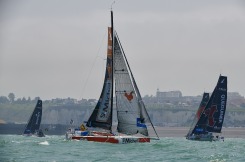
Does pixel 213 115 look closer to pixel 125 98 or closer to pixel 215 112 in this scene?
pixel 215 112

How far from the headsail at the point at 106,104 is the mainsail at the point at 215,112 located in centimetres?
2118

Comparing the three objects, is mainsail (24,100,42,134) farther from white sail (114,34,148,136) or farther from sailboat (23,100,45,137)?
white sail (114,34,148,136)

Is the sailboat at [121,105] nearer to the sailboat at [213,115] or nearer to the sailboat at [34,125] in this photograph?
the sailboat at [213,115]

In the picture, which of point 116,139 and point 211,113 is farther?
point 211,113

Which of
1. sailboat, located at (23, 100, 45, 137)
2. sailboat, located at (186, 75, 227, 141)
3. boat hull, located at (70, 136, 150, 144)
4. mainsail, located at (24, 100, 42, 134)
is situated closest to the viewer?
boat hull, located at (70, 136, 150, 144)

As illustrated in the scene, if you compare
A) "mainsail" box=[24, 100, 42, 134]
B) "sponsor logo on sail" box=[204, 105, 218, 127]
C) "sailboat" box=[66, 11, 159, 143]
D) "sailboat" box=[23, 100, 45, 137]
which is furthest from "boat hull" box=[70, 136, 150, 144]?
"mainsail" box=[24, 100, 42, 134]

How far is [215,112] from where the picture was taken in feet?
267

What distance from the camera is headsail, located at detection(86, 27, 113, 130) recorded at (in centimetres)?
5978

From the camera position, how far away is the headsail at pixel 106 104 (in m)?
59.8

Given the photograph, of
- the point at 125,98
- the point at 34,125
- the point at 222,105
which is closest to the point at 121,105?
the point at 125,98

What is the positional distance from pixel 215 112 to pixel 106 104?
73.8 feet

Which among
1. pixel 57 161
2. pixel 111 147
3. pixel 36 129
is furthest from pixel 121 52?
pixel 36 129

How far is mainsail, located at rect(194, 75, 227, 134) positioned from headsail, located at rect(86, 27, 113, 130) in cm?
2118

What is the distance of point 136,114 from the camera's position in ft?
194
